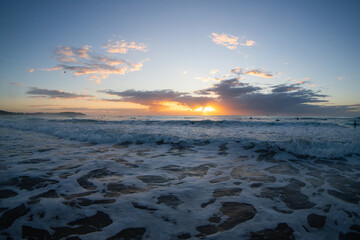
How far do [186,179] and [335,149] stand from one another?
710 cm

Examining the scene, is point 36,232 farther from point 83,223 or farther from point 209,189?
point 209,189

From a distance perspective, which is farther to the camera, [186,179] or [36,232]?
[186,179]

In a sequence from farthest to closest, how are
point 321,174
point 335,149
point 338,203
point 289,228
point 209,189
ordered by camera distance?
1. point 335,149
2. point 321,174
3. point 209,189
4. point 338,203
5. point 289,228

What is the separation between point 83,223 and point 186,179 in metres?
2.52

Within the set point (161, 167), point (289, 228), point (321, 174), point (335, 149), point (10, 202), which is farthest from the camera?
point (335, 149)

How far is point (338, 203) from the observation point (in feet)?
11.1

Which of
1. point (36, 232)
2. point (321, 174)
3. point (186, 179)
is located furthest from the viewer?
point (321, 174)

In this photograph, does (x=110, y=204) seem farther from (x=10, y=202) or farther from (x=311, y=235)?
(x=311, y=235)

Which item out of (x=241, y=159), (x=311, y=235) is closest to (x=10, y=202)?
(x=311, y=235)

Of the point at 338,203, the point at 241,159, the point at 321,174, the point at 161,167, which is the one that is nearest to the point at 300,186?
the point at 338,203

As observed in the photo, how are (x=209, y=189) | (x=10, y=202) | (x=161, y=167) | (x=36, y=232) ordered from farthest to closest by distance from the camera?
(x=161, y=167)
(x=209, y=189)
(x=10, y=202)
(x=36, y=232)

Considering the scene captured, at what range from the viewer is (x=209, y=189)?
392 cm

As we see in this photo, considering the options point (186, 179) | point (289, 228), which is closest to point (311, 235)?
point (289, 228)

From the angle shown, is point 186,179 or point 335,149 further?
point 335,149
